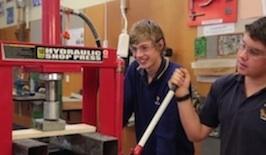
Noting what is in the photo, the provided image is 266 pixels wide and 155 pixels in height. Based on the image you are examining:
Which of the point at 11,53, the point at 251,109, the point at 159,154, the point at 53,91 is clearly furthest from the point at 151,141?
the point at 11,53

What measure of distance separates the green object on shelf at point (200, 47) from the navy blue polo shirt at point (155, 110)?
0.61 meters

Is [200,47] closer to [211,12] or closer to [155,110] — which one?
[211,12]

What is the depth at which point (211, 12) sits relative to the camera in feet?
A: 6.93

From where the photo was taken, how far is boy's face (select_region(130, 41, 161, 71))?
151cm

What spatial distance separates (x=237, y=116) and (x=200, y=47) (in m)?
1.00

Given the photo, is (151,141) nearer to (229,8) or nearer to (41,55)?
(41,55)

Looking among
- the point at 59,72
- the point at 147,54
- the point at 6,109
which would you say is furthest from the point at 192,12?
the point at 6,109

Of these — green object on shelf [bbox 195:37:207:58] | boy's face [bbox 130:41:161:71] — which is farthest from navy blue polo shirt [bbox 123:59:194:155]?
green object on shelf [bbox 195:37:207:58]

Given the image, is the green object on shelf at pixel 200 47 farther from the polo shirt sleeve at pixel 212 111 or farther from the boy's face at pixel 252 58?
the boy's face at pixel 252 58

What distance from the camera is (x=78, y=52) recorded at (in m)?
0.91

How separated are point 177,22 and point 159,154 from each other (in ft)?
3.70

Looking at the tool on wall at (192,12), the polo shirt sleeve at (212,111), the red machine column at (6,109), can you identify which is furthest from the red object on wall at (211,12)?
the red machine column at (6,109)

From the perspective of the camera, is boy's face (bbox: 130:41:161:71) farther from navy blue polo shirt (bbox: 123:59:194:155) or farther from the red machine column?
the red machine column

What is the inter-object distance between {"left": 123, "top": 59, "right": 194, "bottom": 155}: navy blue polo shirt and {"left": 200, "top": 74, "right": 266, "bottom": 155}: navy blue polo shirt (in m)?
0.12
